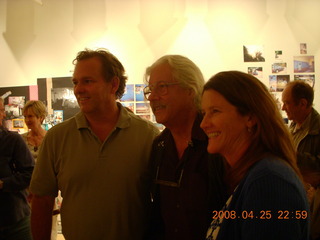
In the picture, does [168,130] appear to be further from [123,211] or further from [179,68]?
[123,211]

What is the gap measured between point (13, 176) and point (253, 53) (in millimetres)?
2885

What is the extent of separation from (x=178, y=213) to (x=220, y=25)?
279cm

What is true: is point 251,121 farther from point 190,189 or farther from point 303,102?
point 303,102

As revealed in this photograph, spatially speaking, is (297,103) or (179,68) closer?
(179,68)

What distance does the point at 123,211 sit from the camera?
144 cm

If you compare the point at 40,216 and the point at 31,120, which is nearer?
the point at 40,216

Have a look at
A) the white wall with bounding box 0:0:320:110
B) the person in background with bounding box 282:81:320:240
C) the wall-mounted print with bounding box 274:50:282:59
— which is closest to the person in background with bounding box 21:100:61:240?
the white wall with bounding box 0:0:320:110

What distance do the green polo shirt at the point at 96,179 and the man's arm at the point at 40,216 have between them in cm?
5

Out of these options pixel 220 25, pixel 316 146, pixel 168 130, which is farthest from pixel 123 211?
pixel 220 25

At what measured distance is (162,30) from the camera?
11.6 feet

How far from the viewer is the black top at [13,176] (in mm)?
2010

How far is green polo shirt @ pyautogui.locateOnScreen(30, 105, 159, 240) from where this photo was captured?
1434mm
